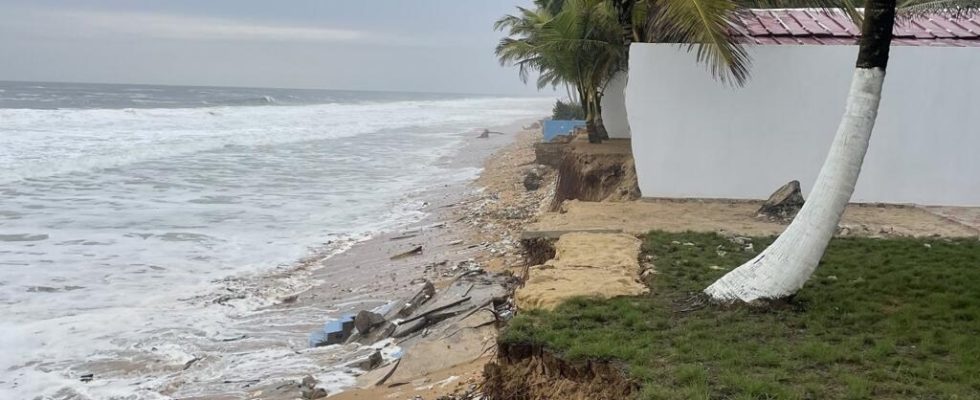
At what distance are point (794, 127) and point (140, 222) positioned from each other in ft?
39.7

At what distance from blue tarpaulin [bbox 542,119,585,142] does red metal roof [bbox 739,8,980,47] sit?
50.7ft

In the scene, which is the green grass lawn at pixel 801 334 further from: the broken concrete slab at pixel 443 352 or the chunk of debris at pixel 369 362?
the chunk of debris at pixel 369 362

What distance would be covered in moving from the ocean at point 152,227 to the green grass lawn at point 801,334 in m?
4.37

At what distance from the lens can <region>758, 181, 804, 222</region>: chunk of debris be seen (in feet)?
31.7

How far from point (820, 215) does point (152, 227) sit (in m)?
12.9

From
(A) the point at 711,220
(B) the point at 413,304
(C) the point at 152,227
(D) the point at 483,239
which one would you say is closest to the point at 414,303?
(B) the point at 413,304

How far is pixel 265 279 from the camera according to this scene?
11.4 metres

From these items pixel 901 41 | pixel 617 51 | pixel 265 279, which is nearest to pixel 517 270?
pixel 265 279

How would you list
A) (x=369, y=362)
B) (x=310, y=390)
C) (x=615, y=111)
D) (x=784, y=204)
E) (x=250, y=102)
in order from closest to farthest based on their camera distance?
(x=310, y=390)
(x=369, y=362)
(x=784, y=204)
(x=615, y=111)
(x=250, y=102)

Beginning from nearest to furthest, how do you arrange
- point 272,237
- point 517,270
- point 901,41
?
point 517,270
point 901,41
point 272,237

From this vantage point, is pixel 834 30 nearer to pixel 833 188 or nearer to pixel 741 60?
pixel 741 60

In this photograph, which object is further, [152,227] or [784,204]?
[152,227]

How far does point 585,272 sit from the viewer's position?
6.90 metres

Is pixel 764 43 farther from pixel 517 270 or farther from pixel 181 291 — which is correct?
pixel 181 291
